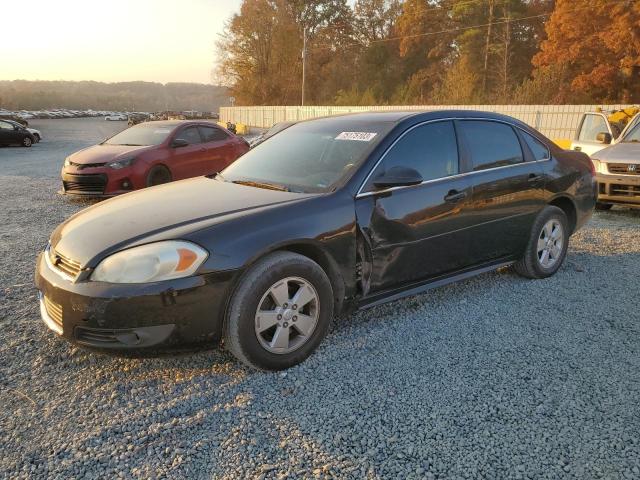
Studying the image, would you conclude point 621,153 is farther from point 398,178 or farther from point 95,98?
point 95,98

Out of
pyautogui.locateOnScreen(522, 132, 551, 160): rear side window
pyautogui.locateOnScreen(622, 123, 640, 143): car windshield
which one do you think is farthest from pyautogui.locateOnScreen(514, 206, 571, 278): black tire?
pyautogui.locateOnScreen(622, 123, 640, 143): car windshield

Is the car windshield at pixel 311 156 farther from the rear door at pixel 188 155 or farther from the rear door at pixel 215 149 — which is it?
the rear door at pixel 215 149

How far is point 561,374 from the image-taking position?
9.91 ft

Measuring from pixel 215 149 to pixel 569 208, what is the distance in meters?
6.80

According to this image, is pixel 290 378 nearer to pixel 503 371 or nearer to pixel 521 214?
pixel 503 371

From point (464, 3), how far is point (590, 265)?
147ft

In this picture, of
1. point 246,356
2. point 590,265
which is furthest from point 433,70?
point 246,356

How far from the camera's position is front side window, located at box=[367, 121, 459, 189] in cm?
357

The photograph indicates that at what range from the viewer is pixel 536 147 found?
4.68 meters

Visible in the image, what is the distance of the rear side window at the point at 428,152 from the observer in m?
3.59

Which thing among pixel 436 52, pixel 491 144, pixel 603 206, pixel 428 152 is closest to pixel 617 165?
pixel 603 206

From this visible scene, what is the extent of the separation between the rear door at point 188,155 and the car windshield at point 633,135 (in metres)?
Answer: 7.51

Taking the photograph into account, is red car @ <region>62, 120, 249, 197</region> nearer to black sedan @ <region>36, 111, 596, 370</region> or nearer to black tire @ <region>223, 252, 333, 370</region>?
black sedan @ <region>36, 111, 596, 370</region>

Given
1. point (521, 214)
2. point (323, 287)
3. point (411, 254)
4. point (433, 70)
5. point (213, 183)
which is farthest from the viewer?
point (433, 70)
